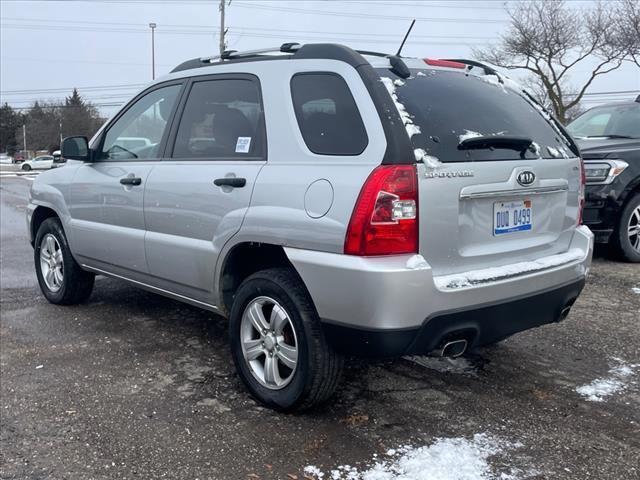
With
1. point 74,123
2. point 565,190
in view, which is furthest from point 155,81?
point 74,123

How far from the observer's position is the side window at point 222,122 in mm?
3510

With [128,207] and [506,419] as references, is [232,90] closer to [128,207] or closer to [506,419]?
[128,207]

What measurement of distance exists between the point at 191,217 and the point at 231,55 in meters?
1.04

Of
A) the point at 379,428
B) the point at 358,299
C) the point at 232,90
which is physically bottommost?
the point at 379,428

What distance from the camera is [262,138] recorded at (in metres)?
3.40

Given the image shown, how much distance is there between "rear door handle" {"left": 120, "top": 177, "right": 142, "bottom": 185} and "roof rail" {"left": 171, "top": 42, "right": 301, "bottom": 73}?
0.79 meters

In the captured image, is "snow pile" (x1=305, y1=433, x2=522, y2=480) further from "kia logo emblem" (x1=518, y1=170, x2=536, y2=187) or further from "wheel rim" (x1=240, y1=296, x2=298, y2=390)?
"kia logo emblem" (x1=518, y1=170, x2=536, y2=187)

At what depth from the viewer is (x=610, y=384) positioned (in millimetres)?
3680

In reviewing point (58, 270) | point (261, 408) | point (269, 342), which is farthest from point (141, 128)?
point (261, 408)

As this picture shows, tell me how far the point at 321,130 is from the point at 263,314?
1016mm

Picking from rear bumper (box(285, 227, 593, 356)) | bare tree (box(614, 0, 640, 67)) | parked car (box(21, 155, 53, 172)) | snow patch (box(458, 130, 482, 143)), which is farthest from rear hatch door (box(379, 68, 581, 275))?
parked car (box(21, 155, 53, 172))

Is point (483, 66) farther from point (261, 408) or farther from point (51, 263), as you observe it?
point (51, 263)

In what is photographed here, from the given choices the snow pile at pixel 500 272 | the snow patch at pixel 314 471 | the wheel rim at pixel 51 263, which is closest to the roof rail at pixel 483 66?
the snow pile at pixel 500 272

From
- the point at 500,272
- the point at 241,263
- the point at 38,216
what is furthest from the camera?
the point at 38,216
